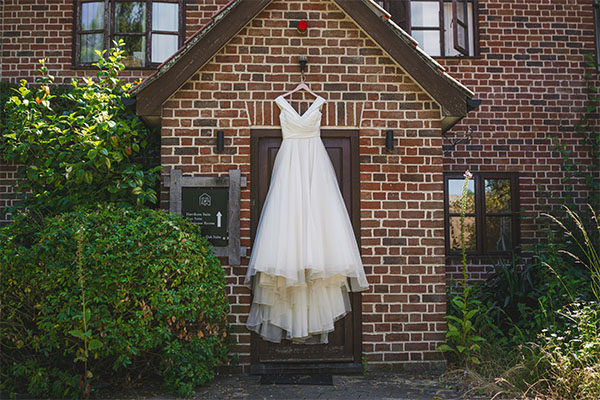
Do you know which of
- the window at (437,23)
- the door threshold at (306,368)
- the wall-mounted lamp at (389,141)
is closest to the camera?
the door threshold at (306,368)

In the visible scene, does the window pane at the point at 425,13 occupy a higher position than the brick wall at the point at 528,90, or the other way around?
the window pane at the point at 425,13

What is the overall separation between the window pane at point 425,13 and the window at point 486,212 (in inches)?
94.0

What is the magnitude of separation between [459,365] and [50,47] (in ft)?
22.9

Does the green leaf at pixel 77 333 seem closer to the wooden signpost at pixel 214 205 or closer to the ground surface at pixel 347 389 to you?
the ground surface at pixel 347 389

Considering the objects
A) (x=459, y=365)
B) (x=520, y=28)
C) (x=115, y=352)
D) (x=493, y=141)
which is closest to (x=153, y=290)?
(x=115, y=352)

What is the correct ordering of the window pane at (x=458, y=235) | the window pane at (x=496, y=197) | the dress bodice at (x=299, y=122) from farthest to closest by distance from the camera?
the window pane at (x=496, y=197) → the window pane at (x=458, y=235) → the dress bodice at (x=299, y=122)

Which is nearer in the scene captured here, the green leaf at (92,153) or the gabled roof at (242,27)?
the green leaf at (92,153)

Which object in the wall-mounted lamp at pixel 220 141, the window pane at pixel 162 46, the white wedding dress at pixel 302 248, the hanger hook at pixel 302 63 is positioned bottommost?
the white wedding dress at pixel 302 248

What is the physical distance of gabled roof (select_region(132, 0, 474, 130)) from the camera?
17.9 ft

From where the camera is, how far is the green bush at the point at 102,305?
172 inches

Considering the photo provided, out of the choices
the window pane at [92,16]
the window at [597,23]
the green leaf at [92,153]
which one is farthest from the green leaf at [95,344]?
the window at [597,23]

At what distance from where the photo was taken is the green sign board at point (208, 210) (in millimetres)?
5469

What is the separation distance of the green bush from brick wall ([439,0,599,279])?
4687 millimetres

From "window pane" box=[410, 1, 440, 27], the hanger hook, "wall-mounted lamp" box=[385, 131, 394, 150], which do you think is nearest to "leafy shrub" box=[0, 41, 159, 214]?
the hanger hook
